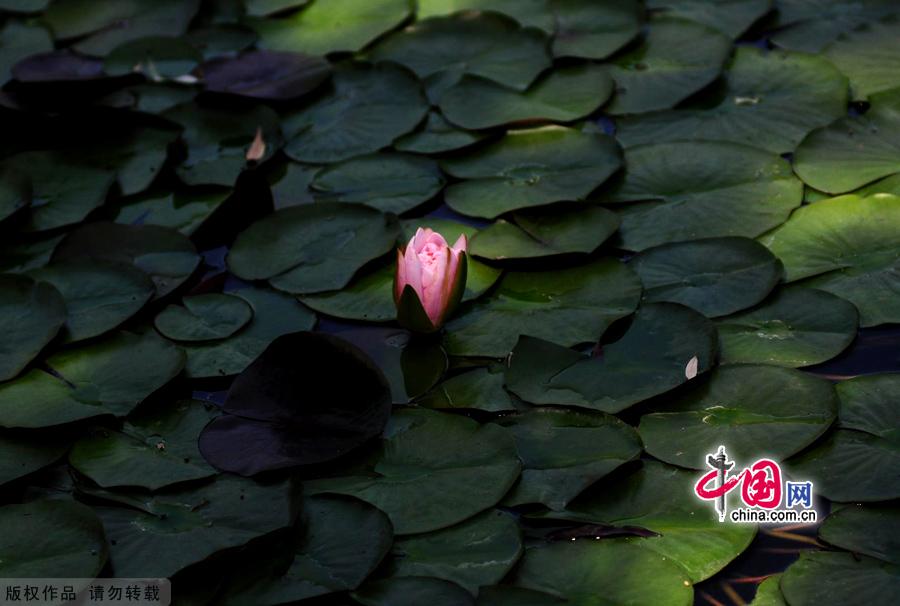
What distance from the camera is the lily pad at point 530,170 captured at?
8.95 feet

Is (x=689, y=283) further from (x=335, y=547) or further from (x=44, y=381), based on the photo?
(x=44, y=381)

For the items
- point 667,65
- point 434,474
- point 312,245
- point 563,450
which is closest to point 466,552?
point 434,474

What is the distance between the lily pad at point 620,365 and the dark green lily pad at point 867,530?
400mm

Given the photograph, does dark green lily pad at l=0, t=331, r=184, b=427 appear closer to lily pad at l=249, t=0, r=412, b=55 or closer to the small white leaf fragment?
the small white leaf fragment

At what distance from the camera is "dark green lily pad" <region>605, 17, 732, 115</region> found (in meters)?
3.08

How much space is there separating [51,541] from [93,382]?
0.43m

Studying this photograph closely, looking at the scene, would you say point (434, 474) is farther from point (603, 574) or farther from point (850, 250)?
point (850, 250)

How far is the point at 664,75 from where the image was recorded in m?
3.16

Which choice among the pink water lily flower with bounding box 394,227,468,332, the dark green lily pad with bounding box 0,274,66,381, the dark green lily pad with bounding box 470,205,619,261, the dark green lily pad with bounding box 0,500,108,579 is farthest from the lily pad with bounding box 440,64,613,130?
the dark green lily pad with bounding box 0,500,108,579

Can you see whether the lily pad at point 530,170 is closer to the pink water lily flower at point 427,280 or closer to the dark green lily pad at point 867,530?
the pink water lily flower at point 427,280

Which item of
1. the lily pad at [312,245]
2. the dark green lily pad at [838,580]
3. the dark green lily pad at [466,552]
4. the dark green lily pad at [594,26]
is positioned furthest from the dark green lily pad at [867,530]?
the dark green lily pad at [594,26]

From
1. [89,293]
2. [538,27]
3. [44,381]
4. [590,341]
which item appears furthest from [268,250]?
[538,27]

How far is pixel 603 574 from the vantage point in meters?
1.85

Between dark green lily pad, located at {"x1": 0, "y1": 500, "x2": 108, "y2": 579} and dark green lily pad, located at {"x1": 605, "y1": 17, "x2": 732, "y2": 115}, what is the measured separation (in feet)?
5.83
